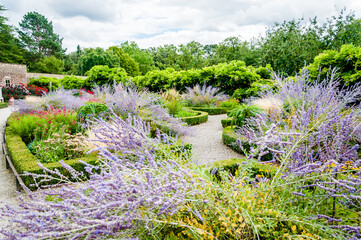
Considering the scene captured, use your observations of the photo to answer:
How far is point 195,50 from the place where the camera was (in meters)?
35.8

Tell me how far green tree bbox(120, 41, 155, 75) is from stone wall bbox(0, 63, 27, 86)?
793 inches

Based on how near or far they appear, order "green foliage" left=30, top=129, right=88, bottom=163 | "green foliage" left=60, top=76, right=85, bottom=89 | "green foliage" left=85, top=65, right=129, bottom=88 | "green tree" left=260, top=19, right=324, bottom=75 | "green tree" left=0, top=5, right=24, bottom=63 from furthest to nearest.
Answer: "green tree" left=0, top=5, right=24, bottom=63, "green foliage" left=60, top=76, right=85, bottom=89, "green foliage" left=85, top=65, right=129, bottom=88, "green tree" left=260, top=19, right=324, bottom=75, "green foliage" left=30, top=129, right=88, bottom=163

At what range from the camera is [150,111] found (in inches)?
240

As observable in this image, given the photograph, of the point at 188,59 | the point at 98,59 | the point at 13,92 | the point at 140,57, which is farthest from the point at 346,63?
the point at 140,57

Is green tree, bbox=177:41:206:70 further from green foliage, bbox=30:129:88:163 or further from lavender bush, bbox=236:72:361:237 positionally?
lavender bush, bbox=236:72:361:237

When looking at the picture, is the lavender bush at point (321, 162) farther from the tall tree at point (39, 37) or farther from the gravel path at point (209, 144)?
the tall tree at point (39, 37)

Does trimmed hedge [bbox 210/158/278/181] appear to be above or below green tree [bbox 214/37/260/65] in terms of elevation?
below

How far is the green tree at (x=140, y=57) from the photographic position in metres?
42.4

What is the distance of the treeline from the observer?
14430 mm

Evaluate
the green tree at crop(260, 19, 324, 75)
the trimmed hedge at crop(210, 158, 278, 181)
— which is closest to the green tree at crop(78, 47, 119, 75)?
the green tree at crop(260, 19, 324, 75)

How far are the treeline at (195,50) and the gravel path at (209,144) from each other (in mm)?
2672

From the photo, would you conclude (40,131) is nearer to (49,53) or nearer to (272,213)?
(272,213)

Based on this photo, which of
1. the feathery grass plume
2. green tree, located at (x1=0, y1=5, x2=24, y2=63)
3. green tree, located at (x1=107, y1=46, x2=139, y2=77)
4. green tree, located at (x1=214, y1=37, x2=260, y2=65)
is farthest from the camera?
green tree, located at (x1=107, y1=46, x2=139, y2=77)

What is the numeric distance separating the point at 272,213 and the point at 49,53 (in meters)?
50.7
